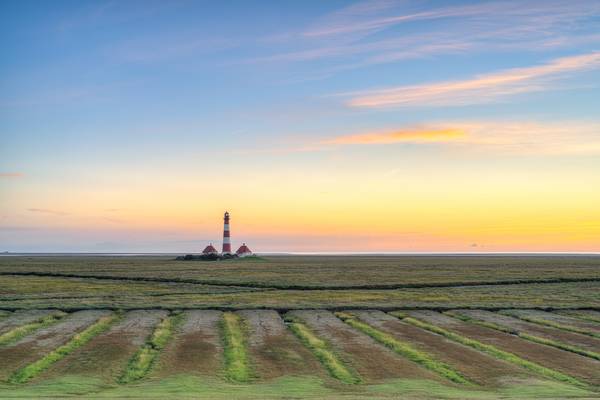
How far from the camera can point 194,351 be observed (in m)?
25.7

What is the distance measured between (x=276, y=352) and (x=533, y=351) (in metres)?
9.64

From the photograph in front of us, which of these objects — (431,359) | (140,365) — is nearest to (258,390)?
(140,365)

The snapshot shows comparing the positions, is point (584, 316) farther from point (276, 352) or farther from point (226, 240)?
point (226, 240)

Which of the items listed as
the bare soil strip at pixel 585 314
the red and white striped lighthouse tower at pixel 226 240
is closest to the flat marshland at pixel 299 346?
the bare soil strip at pixel 585 314

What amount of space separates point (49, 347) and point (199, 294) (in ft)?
93.5

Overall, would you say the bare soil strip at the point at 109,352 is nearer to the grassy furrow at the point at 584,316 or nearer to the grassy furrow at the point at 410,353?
the grassy furrow at the point at 410,353

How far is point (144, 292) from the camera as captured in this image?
57625 millimetres

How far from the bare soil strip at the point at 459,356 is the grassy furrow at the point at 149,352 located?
31.9 ft

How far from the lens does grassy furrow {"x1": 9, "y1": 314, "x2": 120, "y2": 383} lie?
70.4 feet

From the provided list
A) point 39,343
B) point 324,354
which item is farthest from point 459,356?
point 39,343

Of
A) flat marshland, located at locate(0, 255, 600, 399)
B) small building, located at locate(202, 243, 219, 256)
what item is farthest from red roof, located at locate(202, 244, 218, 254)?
flat marshland, located at locate(0, 255, 600, 399)

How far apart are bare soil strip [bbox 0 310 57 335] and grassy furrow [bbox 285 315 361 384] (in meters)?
13.1

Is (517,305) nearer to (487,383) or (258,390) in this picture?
(487,383)

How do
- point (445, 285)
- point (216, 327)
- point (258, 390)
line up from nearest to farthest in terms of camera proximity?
1. point (258, 390)
2. point (216, 327)
3. point (445, 285)
